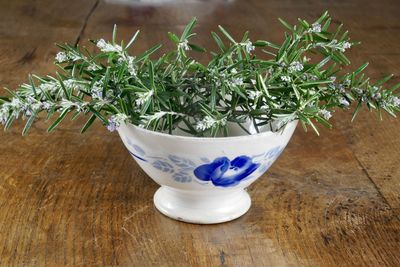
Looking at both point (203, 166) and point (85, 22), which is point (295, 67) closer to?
point (203, 166)

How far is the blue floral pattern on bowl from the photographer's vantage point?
0.92 m

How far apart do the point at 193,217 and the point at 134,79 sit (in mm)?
182

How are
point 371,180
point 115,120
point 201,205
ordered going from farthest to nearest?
1. point 371,180
2. point 201,205
3. point 115,120

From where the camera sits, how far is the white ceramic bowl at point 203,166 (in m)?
0.91

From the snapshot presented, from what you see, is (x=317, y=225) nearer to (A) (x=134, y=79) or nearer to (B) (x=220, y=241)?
Result: (B) (x=220, y=241)

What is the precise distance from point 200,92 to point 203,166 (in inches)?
4.2

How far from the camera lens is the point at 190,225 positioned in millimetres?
982

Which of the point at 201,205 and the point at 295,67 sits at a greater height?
the point at 295,67

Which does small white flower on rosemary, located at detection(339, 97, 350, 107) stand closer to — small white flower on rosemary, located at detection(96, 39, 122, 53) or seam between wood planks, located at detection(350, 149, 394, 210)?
seam between wood planks, located at detection(350, 149, 394, 210)

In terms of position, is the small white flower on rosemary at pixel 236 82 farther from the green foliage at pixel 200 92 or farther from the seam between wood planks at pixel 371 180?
the seam between wood planks at pixel 371 180

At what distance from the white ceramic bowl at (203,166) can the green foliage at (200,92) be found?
0.02 metres

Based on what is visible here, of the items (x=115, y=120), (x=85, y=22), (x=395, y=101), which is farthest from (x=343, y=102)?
(x=85, y=22)

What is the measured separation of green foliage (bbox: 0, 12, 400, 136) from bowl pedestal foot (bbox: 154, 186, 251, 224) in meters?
0.08

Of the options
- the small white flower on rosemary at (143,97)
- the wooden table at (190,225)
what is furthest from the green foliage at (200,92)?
the wooden table at (190,225)
